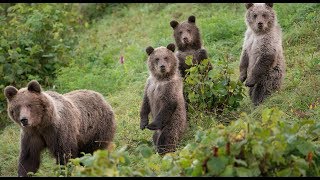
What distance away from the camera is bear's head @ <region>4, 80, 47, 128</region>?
25.0 feet

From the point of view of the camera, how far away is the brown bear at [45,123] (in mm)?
7699

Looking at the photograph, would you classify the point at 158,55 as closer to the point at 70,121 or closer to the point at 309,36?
the point at 70,121

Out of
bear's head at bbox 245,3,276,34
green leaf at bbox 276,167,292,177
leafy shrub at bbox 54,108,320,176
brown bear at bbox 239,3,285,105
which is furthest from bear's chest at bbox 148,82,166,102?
green leaf at bbox 276,167,292,177

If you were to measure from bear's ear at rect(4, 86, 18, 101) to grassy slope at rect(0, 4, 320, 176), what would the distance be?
1.26 metres

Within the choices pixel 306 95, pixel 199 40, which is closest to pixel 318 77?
pixel 306 95

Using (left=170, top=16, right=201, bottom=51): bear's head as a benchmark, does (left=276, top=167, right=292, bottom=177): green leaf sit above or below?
below

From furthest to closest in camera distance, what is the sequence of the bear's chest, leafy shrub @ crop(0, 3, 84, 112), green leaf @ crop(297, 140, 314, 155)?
leafy shrub @ crop(0, 3, 84, 112) → the bear's chest → green leaf @ crop(297, 140, 314, 155)

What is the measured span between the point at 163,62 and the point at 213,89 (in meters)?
0.86

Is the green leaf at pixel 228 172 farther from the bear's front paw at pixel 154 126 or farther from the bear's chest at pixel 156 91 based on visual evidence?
the bear's chest at pixel 156 91

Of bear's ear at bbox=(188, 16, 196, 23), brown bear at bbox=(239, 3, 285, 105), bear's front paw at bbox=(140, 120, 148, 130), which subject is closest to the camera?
bear's front paw at bbox=(140, 120, 148, 130)

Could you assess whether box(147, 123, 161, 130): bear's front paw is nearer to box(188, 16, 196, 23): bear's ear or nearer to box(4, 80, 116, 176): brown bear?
box(4, 80, 116, 176): brown bear

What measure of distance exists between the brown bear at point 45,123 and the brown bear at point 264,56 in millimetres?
2551

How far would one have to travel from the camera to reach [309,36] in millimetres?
11734

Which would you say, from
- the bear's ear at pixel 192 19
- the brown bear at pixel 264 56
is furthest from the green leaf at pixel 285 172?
the bear's ear at pixel 192 19
